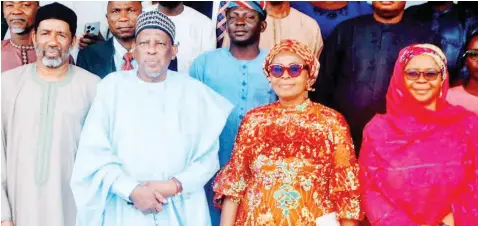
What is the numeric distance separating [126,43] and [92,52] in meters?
0.25

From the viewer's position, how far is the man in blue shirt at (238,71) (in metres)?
4.68

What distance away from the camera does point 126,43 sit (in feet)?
16.6

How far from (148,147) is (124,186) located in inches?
10.9

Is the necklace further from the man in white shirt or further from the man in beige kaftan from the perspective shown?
the man in white shirt

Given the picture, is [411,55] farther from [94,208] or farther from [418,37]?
[94,208]

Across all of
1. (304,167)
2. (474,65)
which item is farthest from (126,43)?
(474,65)

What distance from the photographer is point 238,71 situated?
4.74 meters

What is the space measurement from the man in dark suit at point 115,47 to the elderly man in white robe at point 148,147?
0.69 m

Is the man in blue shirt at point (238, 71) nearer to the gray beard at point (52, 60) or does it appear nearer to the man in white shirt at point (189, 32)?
the man in white shirt at point (189, 32)

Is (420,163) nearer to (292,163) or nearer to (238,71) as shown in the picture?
(292,163)

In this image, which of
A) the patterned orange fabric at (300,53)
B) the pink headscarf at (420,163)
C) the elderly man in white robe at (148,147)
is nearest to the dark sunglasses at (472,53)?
the pink headscarf at (420,163)

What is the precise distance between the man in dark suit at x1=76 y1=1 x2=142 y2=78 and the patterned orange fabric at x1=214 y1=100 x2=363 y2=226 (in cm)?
144

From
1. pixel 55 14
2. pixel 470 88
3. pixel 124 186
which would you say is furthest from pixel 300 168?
pixel 55 14

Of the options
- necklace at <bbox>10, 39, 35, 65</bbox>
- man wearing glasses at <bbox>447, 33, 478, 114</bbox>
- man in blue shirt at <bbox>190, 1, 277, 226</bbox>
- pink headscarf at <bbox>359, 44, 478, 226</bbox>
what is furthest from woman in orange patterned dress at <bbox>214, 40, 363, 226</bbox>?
necklace at <bbox>10, 39, 35, 65</bbox>
